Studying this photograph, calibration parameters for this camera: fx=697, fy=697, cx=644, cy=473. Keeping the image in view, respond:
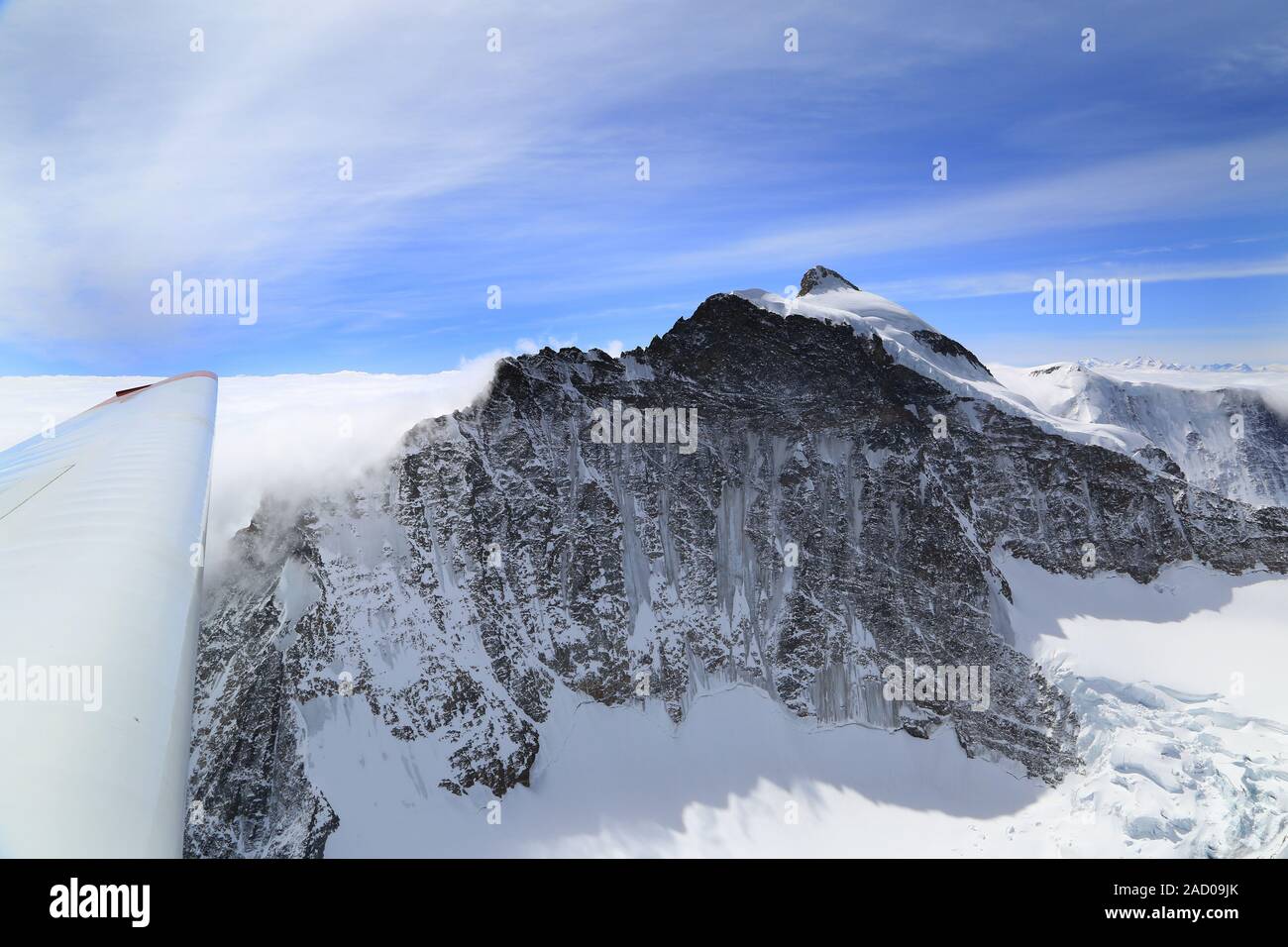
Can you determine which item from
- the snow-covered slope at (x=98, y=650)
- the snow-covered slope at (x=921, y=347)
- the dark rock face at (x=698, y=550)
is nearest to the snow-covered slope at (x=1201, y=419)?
the snow-covered slope at (x=921, y=347)

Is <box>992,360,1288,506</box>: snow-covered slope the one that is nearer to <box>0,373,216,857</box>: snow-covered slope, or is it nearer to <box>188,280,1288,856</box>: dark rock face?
<box>188,280,1288,856</box>: dark rock face

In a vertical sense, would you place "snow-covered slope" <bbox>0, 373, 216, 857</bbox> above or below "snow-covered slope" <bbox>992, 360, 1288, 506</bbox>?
below

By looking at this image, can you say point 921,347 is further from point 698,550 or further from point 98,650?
point 98,650

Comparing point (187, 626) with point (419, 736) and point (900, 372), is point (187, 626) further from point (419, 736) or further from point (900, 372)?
point (900, 372)

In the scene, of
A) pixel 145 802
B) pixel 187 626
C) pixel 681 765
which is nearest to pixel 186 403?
pixel 187 626

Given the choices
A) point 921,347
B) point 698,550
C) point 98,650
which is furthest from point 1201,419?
point 98,650

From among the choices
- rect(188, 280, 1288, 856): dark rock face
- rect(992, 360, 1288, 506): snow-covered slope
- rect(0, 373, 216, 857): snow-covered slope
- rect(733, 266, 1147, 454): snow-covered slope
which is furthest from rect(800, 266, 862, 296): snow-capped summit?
rect(0, 373, 216, 857): snow-covered slope

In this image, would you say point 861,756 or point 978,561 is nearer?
point 861,756
